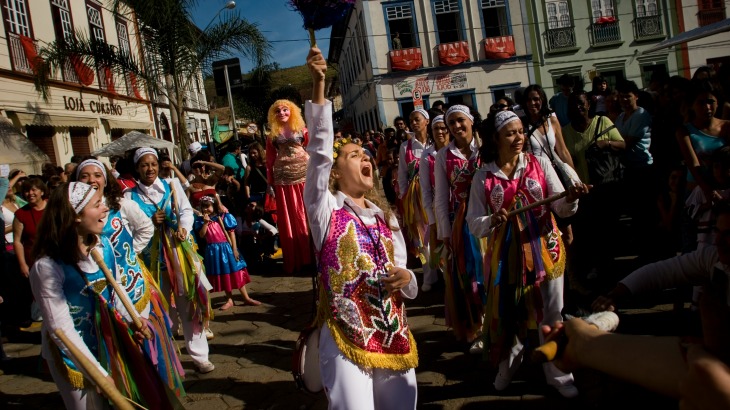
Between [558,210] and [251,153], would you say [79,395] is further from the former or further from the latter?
[251,153]

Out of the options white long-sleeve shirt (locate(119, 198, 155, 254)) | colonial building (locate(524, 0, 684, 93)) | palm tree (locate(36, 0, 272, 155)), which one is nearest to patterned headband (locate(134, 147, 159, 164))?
white long-sleeve shirt (locate(119, 198, 155, 254))

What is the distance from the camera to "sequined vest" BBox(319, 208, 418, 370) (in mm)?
2549

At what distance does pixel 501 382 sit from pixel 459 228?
1216mm

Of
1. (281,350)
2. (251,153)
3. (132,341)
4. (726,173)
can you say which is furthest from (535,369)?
(251,153)

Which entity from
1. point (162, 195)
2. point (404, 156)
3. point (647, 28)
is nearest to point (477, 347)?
point (404, 156)

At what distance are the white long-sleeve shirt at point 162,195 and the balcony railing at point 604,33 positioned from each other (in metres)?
25.2

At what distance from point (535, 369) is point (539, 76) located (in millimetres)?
23496

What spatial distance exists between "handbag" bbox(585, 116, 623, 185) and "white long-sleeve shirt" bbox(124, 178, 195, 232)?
4.02 meters

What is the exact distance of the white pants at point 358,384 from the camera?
2.47 metres

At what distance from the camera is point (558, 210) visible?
3.49 meters

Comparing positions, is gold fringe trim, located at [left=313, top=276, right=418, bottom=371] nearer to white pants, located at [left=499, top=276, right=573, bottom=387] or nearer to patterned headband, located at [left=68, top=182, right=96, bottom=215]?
white pants, located at [left=499, top=276, right=573, bottom=387]

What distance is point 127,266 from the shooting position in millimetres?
3342

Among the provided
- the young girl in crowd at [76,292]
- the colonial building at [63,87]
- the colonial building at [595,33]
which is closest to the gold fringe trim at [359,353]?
the young girl in crowd at [76,292]

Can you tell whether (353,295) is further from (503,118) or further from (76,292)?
(503,118)
